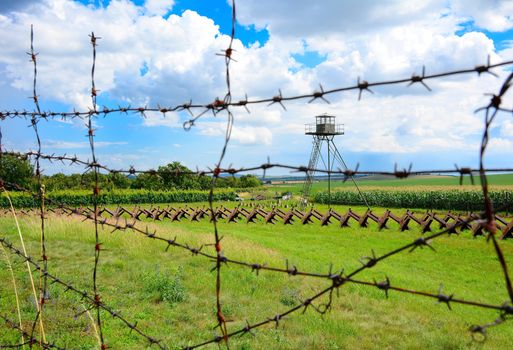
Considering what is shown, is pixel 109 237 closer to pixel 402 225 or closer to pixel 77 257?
pixel 77 257

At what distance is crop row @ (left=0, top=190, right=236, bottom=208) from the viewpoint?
36.7 m

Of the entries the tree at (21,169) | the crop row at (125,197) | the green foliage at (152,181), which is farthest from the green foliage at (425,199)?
the tree at (21,169)

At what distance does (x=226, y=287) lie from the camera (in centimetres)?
796

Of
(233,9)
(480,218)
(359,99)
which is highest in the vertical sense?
(233,9)

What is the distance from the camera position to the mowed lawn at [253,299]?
5.61 metres

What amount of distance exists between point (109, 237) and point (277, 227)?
10.4 meters

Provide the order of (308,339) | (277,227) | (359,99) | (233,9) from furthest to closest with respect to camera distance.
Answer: (277,227) < (308,339) < (233,9) < (359,99)

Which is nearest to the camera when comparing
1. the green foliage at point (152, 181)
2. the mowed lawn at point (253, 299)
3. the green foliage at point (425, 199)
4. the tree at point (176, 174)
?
the tree at point (176, 174)

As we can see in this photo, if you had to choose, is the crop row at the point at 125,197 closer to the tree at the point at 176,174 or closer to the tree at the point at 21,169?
the tree at the point at 21,169

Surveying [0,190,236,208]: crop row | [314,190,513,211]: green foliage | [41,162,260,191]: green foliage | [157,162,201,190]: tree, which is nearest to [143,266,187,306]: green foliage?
[41,162,260,191]: green foliage

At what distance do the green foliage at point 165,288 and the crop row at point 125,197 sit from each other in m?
25.4

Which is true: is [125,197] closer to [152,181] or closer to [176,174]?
[152,181]

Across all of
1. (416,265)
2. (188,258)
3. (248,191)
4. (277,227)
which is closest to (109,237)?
(188,258)

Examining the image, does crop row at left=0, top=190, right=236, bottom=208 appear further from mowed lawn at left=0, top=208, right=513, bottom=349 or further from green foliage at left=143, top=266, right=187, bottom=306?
green foliage at left=143, top=266, right=187, bottom=306
